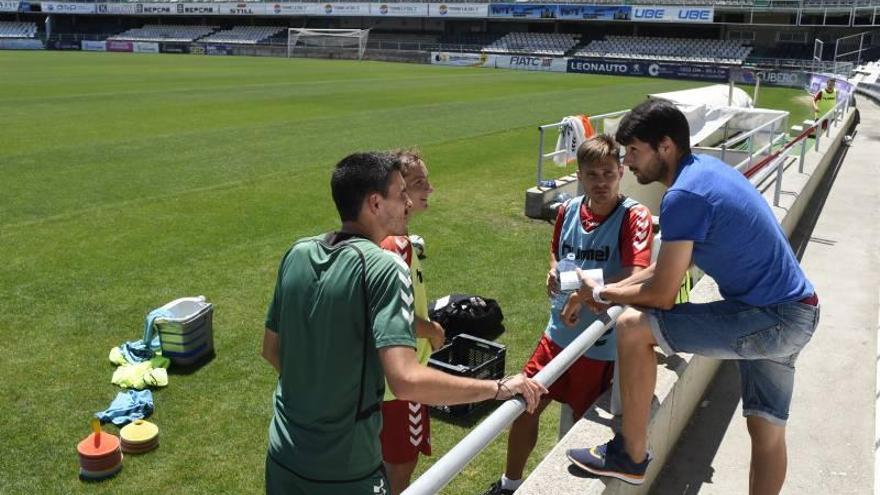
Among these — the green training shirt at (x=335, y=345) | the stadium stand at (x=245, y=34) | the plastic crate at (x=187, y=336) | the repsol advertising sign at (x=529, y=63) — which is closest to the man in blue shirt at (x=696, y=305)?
the green training shirt at (x=335, y=345)

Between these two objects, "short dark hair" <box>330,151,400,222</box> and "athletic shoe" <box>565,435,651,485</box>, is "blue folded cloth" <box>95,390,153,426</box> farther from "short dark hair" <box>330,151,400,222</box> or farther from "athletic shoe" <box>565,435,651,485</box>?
"short dark hair" <box>330,151,400,222</box>

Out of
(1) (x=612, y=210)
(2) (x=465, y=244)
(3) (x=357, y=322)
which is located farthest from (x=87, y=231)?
(3) (x=357, y=322)

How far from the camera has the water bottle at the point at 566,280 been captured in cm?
329

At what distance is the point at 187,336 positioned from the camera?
5.61 m

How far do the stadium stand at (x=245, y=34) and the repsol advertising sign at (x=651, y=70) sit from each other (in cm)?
3485

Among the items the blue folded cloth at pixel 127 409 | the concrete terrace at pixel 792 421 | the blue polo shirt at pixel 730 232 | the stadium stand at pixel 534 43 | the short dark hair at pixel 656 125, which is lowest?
the blue folded cloth at pixel 127 409

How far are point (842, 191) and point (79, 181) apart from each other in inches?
484

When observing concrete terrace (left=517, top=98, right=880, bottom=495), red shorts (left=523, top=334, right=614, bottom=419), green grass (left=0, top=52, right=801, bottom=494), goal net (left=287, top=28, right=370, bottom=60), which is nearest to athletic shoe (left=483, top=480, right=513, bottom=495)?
green grass (left=0, top=52, right=801, bottom=494)

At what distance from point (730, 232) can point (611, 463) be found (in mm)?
1071

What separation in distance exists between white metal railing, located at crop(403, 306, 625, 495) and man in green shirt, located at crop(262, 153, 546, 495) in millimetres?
79

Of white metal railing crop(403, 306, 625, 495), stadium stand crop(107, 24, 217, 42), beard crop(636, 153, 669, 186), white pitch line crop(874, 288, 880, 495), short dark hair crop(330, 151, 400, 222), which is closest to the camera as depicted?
white metal railing crop(403, 306, 625, 495)

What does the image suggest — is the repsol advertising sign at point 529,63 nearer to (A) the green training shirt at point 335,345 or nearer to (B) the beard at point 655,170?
(B) the beard at point 655,170

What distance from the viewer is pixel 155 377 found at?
5.38m

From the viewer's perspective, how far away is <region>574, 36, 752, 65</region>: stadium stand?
5269cm
